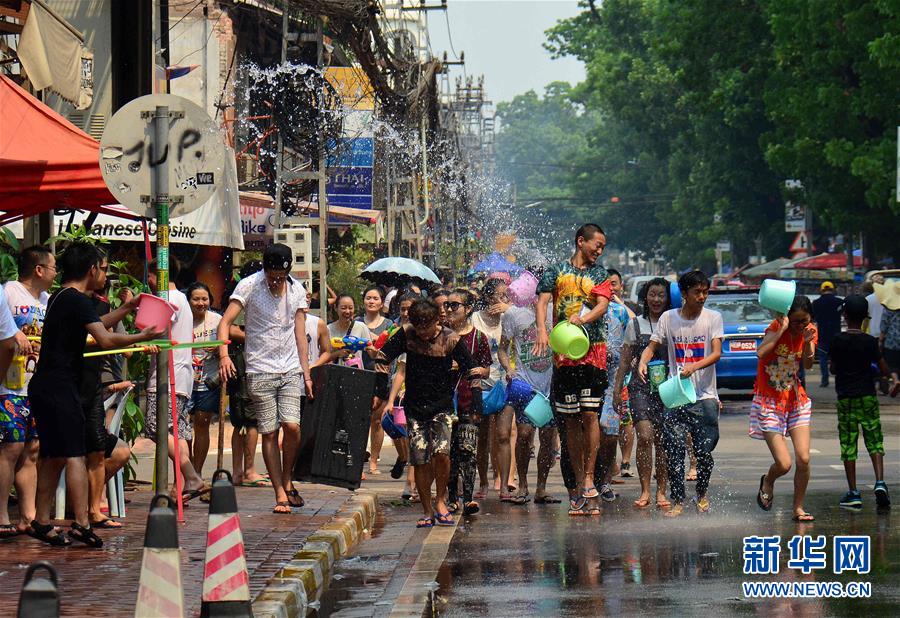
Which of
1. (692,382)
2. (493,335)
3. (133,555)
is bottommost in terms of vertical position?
(133,555)

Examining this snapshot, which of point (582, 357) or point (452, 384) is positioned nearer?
point (452, 384)

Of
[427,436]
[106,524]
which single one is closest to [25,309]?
[106,524]

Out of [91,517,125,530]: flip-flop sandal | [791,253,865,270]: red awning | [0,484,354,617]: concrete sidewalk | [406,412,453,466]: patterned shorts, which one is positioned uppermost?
[791,253,865,270]: red awning

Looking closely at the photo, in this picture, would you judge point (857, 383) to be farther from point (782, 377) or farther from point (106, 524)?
point (106, 524)

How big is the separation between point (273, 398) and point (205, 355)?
160 cm

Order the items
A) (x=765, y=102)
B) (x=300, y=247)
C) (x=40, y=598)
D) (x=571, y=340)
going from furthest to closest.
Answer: (x=765, y=102) → (x=300, y=247) → (x=571, y=340) → (x=40, y=598)

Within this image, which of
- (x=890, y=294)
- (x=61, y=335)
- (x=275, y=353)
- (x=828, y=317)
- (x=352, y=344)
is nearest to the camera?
(x=61, y=335)

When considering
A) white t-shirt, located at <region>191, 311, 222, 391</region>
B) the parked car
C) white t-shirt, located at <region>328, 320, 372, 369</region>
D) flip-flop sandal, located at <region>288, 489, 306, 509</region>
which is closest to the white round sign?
flip-flop sandal, located at <region>288, 489, 306, 509</region>

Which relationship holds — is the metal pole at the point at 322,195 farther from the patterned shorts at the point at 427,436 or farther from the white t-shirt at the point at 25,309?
the white t-shirt at the point at 25,309

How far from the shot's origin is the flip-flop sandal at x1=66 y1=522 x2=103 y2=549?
9570 mm

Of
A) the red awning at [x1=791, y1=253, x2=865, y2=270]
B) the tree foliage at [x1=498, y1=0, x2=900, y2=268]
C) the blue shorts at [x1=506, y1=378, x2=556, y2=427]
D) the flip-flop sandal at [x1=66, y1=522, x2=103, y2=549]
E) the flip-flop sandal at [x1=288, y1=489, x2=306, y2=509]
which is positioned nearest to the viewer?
the flip-flop sandal at [x1=66, y1=522, x2=103, y2=549]

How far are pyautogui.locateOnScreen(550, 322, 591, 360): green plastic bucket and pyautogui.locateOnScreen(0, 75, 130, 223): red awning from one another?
3474 mm

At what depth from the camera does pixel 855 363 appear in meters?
11.9

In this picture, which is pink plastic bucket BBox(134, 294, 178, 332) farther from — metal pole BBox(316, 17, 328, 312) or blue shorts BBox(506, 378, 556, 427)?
metal pole BBox(316, 17, 328, 312)
